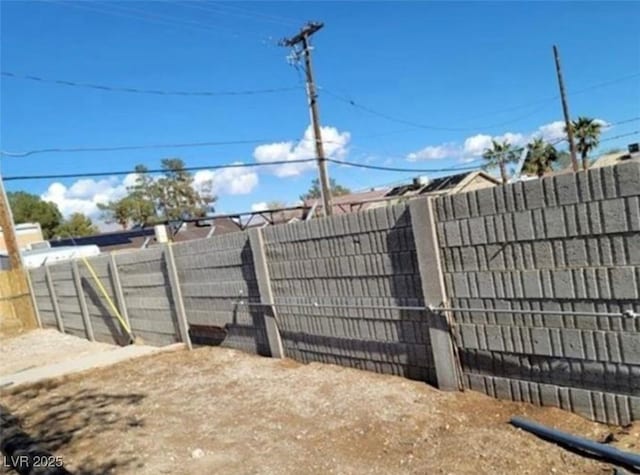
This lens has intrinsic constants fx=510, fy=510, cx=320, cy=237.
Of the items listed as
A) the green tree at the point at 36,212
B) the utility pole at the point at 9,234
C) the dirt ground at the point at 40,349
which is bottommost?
the dirt ground at the point at 40,349

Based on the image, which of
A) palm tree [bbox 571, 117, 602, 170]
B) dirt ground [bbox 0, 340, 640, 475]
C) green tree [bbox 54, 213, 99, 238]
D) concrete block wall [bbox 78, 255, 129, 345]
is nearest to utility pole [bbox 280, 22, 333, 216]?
concrete block wall [bbox 78, 255, 129, 345]

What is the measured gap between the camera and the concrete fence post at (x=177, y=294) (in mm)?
8727

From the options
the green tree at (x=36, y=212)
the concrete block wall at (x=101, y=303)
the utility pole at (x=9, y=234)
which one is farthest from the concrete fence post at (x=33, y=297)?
the green tree at (x=36, y=212)

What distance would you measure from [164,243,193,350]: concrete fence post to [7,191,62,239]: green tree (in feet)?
159

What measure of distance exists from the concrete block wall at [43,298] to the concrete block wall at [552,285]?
13.2 metres

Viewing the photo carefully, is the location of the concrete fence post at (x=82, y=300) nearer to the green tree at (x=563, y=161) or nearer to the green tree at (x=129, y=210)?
the green tree at (x=563, y=161)

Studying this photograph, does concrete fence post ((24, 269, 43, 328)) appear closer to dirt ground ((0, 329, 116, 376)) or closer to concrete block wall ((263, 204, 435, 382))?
dirt ground ((0, 329, 116, 376))

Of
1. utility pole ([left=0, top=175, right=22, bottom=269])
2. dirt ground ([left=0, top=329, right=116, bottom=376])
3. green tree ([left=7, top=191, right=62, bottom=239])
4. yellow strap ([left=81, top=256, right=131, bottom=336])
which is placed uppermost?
green tree ([left=7, top=191, right=62, bottom=239])

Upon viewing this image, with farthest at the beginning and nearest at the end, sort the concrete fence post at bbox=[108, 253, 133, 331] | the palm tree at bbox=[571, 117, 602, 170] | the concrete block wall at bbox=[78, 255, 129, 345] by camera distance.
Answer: the palm tree at bbox=[571, 117, 602, 170]
the concrete block wall at bbox=[78, 255, 129, 345]
the concrete fence post at bbox=[108, 253, 133, 331]

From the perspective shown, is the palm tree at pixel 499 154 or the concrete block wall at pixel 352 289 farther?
the palm tree at pixel 499 154

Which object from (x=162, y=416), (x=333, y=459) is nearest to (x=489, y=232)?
(x=333, y=459)

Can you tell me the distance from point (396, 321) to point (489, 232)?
57.2 inches

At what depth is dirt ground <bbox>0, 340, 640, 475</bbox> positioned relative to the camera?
3.46 m

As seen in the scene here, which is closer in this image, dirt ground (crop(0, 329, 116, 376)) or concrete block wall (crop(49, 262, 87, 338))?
dirt ground (crop(0, 329, 116, 376))
